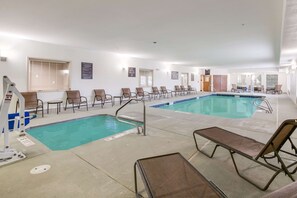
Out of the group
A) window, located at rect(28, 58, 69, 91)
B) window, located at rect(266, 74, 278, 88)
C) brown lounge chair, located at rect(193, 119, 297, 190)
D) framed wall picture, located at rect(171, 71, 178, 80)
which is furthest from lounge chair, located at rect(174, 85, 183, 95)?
window, located at rect(266, 74, 278, 88)

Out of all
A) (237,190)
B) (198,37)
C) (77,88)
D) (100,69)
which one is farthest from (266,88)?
(237,190)

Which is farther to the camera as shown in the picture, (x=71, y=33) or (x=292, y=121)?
(x=71, y=33)

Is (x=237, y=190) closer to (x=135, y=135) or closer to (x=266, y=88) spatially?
(x=135, y=135)

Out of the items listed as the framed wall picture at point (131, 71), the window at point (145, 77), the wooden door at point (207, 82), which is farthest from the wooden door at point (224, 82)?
the framed wall picture at point (131, 71)

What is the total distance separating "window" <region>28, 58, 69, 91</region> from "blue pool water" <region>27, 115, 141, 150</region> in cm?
247

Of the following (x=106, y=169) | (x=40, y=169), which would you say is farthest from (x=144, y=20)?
(x=40, y=169)

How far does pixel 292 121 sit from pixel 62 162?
2.70 metres

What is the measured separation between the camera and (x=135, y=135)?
3488 millimetres

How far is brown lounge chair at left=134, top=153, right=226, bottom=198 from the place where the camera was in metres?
1.25

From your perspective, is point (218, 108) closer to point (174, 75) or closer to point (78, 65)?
point (174, 75)

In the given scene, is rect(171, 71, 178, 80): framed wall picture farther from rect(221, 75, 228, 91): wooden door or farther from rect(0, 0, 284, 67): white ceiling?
rect(221, 75, 228, 91): wooden door

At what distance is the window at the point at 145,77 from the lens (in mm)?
10491

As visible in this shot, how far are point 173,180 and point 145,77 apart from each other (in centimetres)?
965

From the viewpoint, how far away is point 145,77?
1084 centimetres
